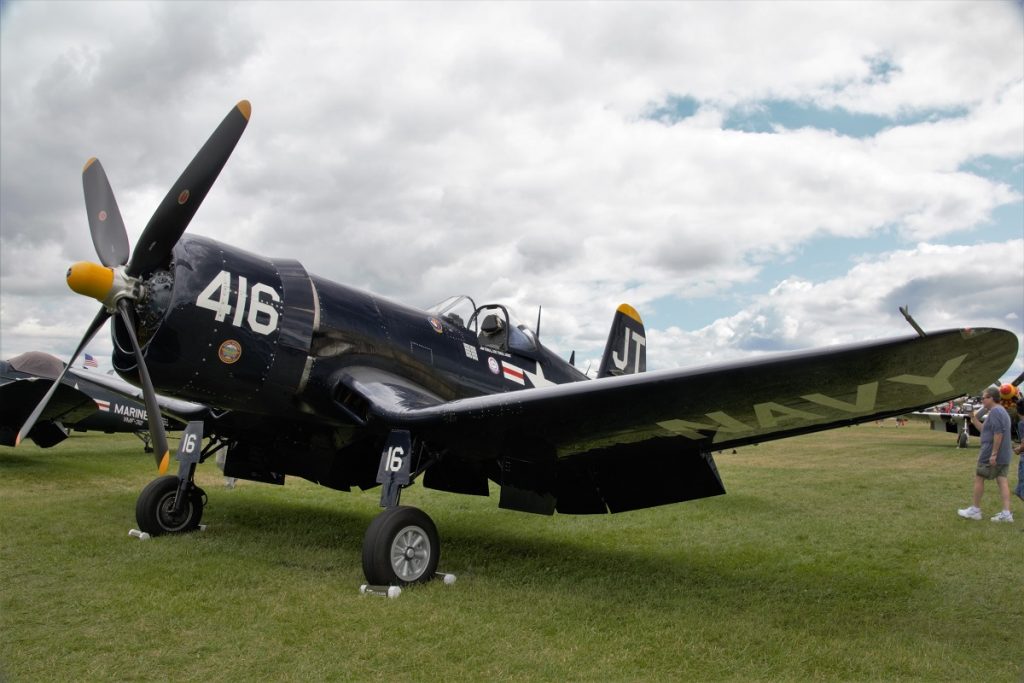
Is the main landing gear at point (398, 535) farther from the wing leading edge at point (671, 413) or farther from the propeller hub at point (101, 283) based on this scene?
the propeller hub at point (101, 283)

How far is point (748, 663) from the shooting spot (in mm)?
3609

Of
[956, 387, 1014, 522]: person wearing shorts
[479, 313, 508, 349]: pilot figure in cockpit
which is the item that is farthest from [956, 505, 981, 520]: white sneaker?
[479, 313, 508, 349]: pilot figure in cockpit

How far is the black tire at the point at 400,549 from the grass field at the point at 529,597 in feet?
0.62

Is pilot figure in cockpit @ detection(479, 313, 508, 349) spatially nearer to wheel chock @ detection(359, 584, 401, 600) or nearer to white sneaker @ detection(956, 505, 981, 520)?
wheel chock @ detection(359, 584, 401, 600)

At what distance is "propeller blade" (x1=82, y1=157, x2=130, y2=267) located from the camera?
17.3ft

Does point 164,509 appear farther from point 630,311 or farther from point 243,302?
point 630,311

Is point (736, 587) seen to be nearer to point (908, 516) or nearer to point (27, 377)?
point (908, 516)

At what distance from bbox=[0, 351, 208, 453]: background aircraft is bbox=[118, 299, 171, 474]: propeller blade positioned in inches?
247

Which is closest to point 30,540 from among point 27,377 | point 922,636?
point 922,636

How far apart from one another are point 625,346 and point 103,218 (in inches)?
266

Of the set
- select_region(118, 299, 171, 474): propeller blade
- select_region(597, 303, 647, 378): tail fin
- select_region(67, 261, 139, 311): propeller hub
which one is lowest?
select_region(118, 299, 171, 474): propeller blade

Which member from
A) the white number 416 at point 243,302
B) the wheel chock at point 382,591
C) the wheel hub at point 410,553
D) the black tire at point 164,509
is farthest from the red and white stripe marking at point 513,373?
the black tire at point 164,509

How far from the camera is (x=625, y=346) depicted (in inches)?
395

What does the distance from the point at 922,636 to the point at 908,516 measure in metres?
4.72
